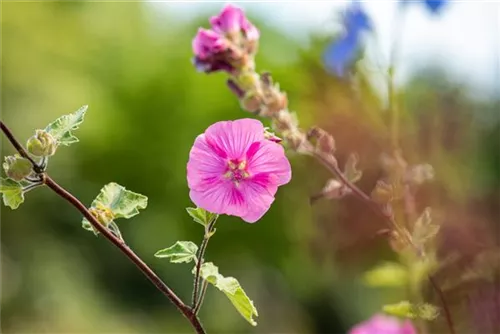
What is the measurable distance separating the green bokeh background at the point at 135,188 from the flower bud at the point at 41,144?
92.8 inches

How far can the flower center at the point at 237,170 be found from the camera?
1.36 ft

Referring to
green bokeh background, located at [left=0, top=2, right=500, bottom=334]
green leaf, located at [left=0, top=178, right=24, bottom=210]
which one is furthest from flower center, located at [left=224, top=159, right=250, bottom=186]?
green bokeh background, located at [left=0, top=2, right=500, bottom=334]

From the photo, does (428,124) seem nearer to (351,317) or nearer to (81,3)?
(351,317)

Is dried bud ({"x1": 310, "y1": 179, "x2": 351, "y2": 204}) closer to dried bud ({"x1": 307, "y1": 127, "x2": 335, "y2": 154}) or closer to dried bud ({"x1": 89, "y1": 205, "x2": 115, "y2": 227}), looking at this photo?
dried bud ({"x1": 307, "y1": 127, "x2": 335, "y2": 154})

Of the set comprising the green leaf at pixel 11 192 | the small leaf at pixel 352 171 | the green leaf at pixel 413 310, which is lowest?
the green leaf at pixel 11 192

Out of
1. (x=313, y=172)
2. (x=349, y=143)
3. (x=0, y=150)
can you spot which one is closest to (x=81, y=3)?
(x=0, y=150)

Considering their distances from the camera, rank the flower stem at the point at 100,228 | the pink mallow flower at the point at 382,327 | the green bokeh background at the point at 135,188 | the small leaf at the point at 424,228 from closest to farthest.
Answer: the flower stem at the point at 100,228 → the small leaf at the point at 424,228 → the pink mallow flower at the point at 382,327 → the green bokeh background at the point at 135,188

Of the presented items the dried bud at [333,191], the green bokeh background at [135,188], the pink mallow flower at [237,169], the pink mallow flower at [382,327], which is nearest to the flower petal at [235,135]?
the pink mallow flower at [237,169]

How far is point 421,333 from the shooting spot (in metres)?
0.54

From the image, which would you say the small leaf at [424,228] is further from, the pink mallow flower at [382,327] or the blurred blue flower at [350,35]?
the blurred blue flower at [350,35]

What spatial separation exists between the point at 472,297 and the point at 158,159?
19.0 ft

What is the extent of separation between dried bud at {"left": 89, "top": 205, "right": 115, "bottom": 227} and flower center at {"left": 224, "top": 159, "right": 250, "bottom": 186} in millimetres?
63

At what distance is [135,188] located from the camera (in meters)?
6.14

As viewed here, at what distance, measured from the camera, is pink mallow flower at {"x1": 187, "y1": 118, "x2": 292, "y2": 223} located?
0.40 m
